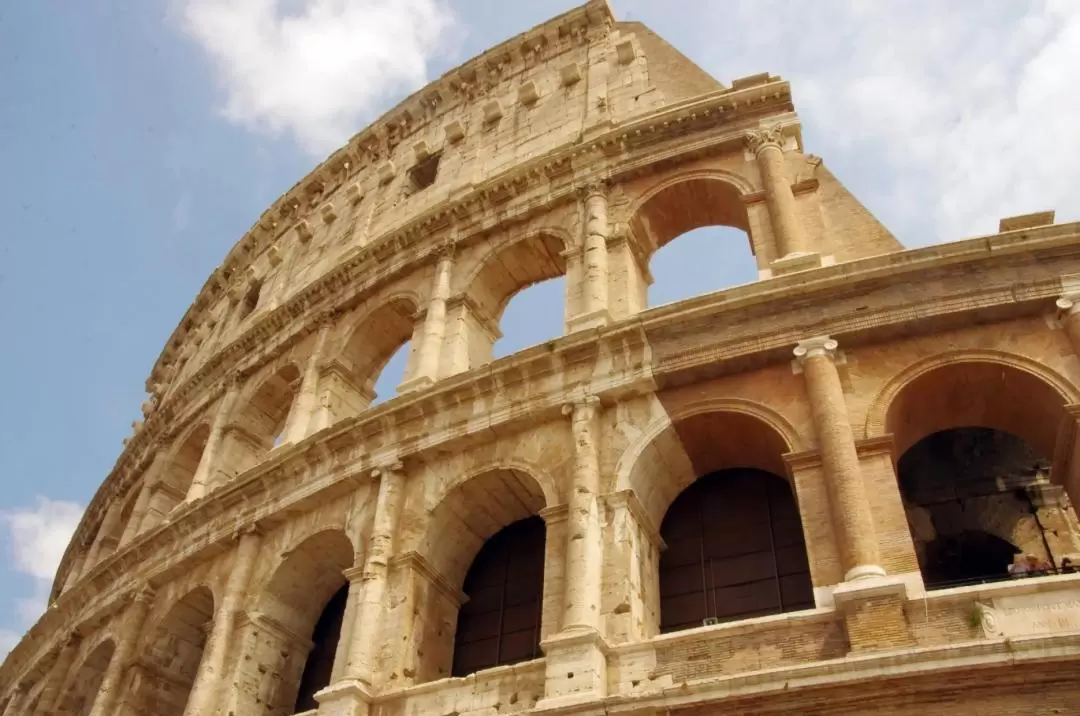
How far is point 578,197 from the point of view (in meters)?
12.9

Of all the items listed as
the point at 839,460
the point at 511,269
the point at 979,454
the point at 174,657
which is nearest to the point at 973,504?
the point at 979,454

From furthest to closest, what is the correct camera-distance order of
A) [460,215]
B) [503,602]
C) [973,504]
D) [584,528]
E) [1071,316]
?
[460,215], [503,602], [973,504], [584,528], [1071,316]

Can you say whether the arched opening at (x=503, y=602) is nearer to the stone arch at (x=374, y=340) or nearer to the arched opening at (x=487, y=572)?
the arched opening at (x=487, y=572)

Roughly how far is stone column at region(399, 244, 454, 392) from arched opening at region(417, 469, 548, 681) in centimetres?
165

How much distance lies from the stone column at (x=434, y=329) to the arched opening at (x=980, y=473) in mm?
5615

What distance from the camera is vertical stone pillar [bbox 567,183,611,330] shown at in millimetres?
10789

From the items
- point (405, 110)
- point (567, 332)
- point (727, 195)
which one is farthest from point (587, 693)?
point (405, 110)

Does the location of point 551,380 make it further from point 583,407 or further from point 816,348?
point 816,348

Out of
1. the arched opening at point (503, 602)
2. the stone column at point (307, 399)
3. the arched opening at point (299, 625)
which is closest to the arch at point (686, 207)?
the arched opening at point (503, 602)

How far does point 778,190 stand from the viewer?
11273 millimetres

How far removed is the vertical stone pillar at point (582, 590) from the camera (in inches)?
299

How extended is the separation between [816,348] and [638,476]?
2144mm

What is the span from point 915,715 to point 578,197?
8240 mm

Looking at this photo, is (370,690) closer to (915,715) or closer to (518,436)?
(518,436)
